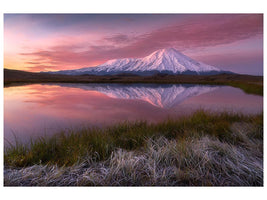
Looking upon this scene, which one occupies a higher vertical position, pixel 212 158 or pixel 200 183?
pixel 212 158

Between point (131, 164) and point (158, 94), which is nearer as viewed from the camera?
point (131, 164)

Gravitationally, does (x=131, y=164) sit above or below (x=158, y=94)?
below

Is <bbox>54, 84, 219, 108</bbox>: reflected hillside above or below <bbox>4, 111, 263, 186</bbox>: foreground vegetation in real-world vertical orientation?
above

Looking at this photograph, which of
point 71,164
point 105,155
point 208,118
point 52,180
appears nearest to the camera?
point 52,180

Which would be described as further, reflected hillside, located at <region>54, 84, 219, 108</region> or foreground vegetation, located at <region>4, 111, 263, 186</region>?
reflected hillside, located at <region>54, 84, 219, 108</region>

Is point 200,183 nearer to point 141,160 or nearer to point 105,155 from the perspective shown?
point 141,160

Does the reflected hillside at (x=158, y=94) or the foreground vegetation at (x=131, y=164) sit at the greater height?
the reflected hillside at (x=158, y=94)

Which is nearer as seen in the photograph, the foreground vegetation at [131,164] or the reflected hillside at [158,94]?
the foreground vegetation at [131,164]

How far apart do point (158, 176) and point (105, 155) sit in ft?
4.40

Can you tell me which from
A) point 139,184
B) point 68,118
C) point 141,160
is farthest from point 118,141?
point 68,118

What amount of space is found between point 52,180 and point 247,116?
24.7ft

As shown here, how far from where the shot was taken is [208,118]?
5.94 meters

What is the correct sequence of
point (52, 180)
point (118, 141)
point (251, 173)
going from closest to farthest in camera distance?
point (52, 180) → point (251, 173) → point (118, 141)

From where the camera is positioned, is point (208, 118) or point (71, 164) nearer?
point (71, 164)
